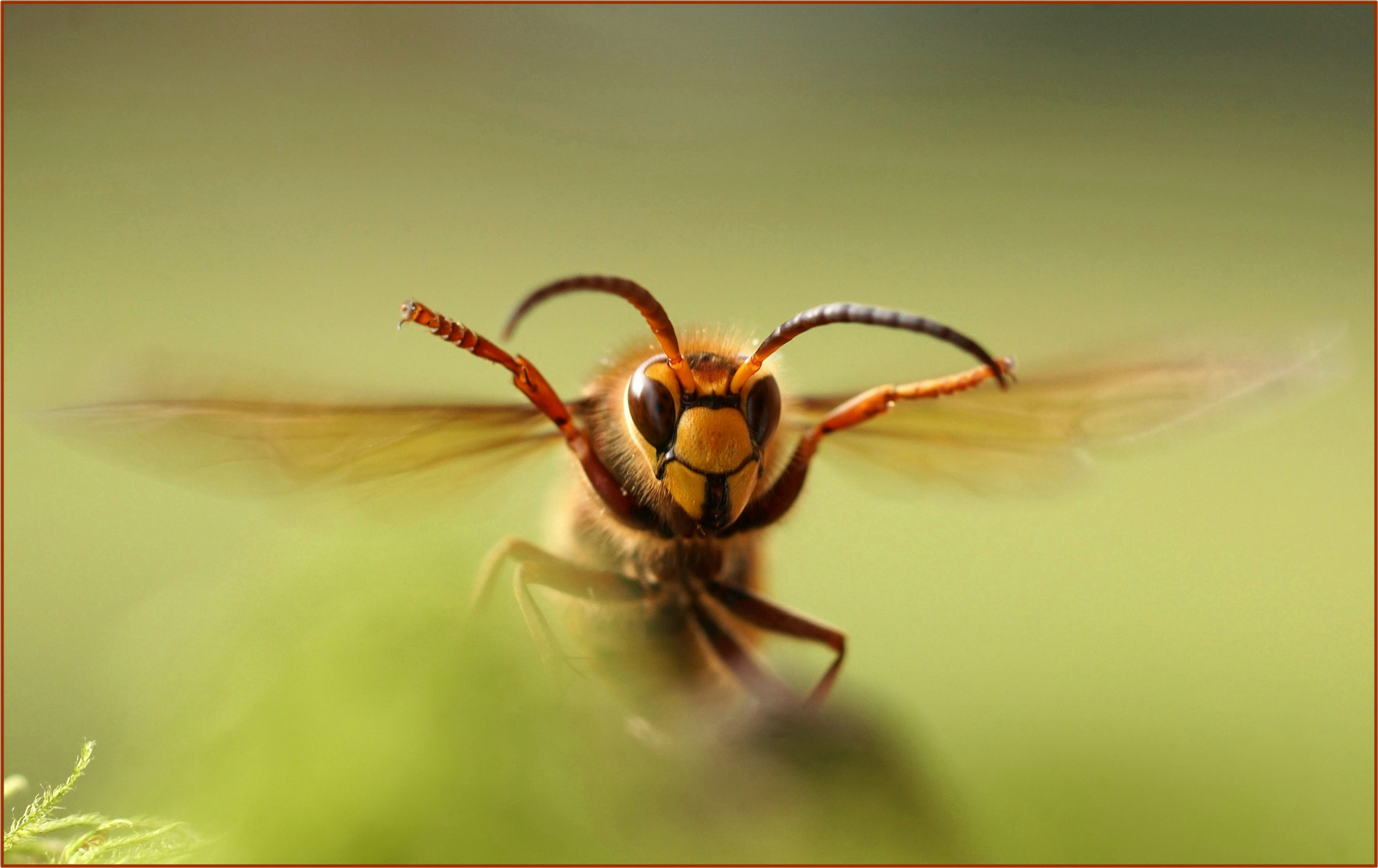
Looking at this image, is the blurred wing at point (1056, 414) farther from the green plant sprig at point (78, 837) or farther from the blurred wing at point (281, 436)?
the green plant sprig at point (78, 837)

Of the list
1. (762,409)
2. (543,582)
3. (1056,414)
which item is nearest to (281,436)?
(543,582)

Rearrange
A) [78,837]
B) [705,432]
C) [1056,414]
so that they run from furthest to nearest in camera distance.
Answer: [1056,414] < [705,432] < [78,837]

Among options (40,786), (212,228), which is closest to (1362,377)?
(40,786)

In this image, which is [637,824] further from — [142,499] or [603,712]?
[142,499]

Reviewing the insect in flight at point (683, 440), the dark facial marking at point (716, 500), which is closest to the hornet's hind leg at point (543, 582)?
the insect in flight at point (683, 440)

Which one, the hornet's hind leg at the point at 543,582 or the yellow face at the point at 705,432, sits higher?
the yellow face at the point at 705,432

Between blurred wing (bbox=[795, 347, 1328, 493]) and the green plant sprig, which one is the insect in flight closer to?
blurred wing (bbox=[795, 347, 1328, 493])

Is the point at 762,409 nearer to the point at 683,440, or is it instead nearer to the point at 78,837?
the point at 683,440

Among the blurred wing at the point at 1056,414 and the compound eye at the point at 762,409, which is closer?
the compound eye at the point at 762,409
